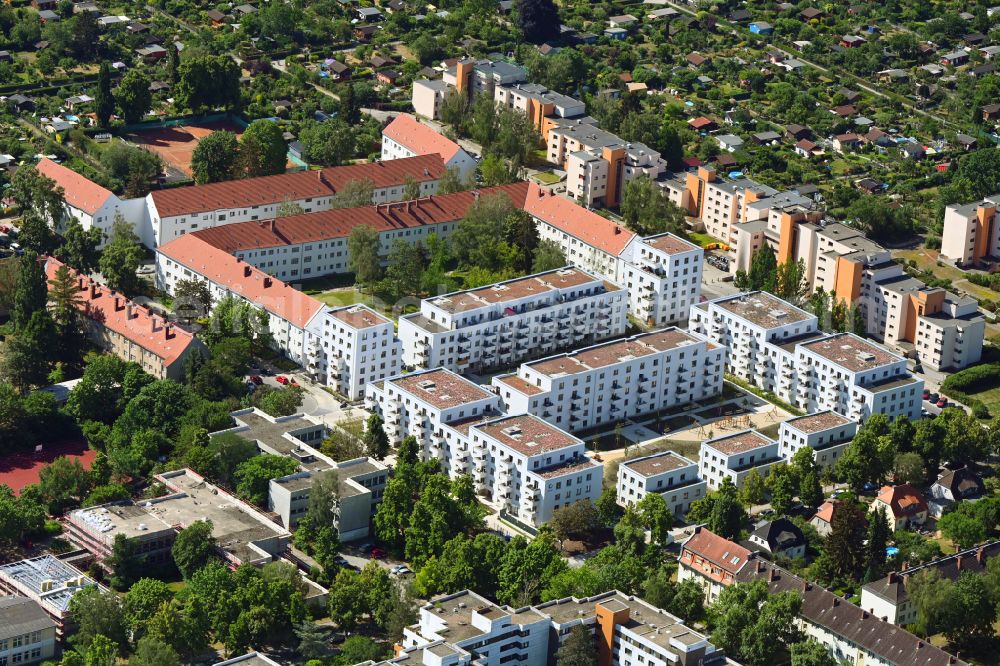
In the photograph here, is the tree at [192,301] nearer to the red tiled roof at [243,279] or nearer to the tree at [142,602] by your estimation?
the red tiled roof at [243,279]

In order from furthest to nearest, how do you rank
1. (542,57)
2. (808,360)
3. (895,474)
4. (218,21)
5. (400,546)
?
(218,21) < (542,57) < (808,360) < (895,474) < (400,546)

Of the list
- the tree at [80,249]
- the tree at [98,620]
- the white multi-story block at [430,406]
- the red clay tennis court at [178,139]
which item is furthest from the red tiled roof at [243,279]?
the tree at [98,620]

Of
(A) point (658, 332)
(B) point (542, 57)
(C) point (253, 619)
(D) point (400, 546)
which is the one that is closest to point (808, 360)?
(A) point (658, 332)

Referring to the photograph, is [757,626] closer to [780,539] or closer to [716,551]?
[716,551]

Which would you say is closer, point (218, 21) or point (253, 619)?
point (253, 619)

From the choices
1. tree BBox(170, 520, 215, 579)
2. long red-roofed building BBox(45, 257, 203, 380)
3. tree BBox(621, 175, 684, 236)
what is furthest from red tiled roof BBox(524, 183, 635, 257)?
tree BBox(170, 520, 215, 579)

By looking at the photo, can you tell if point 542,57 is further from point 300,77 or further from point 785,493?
point 785,493

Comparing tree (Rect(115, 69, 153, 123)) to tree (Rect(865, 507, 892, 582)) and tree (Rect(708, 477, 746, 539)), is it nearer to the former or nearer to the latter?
tree (Rect(708, 477, 746, 539))
